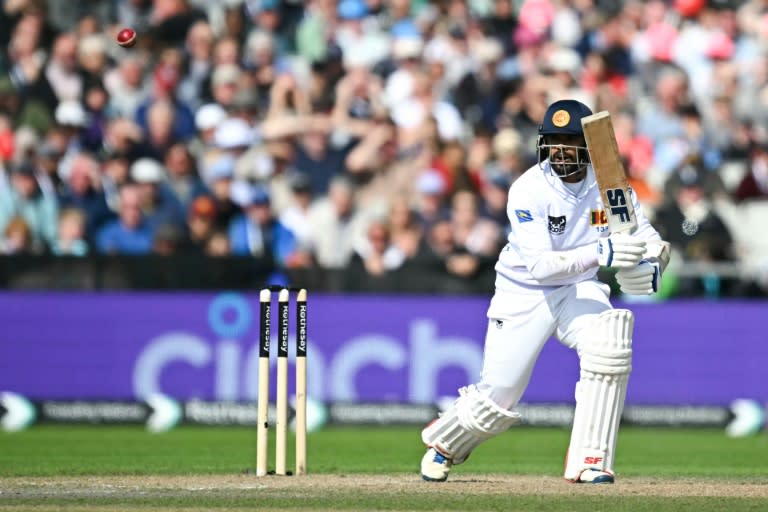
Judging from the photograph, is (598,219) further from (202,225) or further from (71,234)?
(71,234)

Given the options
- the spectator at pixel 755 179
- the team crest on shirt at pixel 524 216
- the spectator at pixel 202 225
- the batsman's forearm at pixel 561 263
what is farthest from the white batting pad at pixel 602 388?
the spectator at pixel 755 179

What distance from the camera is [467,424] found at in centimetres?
865

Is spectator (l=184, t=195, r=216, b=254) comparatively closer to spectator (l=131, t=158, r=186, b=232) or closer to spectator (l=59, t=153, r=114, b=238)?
spectator (l=131, t=158, r=186, b=232)

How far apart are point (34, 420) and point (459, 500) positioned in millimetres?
6779

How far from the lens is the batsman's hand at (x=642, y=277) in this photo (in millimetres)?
8117

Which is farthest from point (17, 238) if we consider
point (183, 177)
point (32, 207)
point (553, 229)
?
point (553, 229)

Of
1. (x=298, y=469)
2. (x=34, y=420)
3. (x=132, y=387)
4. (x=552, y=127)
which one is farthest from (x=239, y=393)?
(x=552, y=127)

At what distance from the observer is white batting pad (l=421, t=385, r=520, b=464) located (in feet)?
28.1

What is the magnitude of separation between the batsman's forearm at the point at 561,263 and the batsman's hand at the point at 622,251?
0.11 meters

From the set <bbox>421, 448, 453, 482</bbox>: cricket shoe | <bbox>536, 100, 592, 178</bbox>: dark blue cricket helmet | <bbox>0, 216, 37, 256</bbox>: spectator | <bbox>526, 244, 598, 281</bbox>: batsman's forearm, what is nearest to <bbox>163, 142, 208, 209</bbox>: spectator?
<bbox>0, 216, 37, 256</bbox>: spectator

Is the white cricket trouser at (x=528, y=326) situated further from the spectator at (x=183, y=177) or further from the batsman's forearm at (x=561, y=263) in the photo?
the spectator at (x=183, y=177)

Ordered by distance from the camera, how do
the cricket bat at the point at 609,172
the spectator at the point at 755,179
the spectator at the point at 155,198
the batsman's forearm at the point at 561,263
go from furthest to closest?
the spectator at the point at 755,179 → the spectator at the point at 155,198 → the batsman's forearm at the point at 561,263 → the cricket bat at the point at 609,172

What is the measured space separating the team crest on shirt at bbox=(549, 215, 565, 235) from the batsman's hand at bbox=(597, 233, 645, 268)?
16.5 inches

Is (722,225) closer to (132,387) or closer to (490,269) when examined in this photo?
(490,269)
